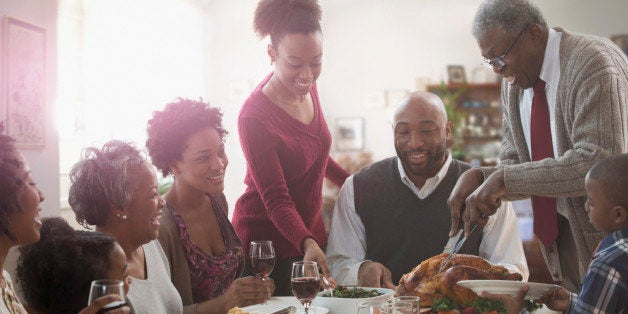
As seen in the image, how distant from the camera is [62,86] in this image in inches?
228

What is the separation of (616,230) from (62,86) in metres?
5.06

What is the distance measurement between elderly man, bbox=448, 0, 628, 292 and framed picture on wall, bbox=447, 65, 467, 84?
20.2 ft

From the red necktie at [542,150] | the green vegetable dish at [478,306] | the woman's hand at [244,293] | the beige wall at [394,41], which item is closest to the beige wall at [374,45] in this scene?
the beige wall at [394,41]

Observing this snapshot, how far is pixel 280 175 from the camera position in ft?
8.82

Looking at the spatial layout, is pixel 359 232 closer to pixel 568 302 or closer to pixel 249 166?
pixel 249 166

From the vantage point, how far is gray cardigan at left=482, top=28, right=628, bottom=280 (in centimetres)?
191

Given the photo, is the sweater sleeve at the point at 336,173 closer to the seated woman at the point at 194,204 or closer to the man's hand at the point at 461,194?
the seated woman at the point at 194,204

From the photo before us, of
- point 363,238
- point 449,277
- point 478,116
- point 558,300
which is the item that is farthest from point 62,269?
point 478,116

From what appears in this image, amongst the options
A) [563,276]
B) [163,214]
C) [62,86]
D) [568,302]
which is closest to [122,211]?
[163,214]

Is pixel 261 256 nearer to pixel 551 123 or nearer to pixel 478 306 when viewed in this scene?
pixel 478 306

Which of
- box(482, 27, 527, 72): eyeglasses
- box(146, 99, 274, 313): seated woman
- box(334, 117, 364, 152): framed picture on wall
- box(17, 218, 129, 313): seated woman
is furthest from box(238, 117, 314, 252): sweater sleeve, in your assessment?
box(334, 117, 364, 152): framed picture on wall

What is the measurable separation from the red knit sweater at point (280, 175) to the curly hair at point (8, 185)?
1253mm

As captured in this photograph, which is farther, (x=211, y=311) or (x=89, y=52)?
(x=89, y=52)

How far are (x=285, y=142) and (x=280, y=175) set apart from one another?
0.45 ft
